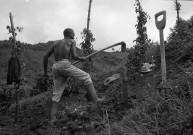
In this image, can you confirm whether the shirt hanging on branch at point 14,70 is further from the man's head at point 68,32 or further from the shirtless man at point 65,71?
the man's head at point 68,32

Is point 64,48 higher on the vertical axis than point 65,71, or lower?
higher

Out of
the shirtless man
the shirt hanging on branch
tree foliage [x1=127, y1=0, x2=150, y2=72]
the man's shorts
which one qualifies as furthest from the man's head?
tree foliage [x1=127, y1=0, x2=150, y2=72]

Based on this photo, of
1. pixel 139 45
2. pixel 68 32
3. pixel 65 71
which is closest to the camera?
pixel 65 71

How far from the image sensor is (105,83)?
7.48 meters

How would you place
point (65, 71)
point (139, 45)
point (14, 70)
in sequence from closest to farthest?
1. point (65, 71)
2. point (14, 70)
3. point (139, 45)

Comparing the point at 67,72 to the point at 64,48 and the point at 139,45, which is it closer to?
the point at 64,48

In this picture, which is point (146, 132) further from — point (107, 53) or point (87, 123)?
point (107, 53)

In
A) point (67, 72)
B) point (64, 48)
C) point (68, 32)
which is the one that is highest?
point (68, 32)

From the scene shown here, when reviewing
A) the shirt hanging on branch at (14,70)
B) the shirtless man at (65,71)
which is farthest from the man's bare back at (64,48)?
the shirt hanging on branch at (14,70)

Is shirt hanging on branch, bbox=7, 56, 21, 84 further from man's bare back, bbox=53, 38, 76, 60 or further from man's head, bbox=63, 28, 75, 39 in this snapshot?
man's head, bbox=63, 28, 75, 39

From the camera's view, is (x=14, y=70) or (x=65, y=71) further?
(x=14, y=70)

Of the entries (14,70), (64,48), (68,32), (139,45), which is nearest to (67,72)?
(64,48)

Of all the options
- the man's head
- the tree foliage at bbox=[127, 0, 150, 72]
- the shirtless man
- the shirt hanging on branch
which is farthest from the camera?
the tree foliage at bbox=[127, 0, 150, 72]

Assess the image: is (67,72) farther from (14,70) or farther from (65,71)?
(14,70)
